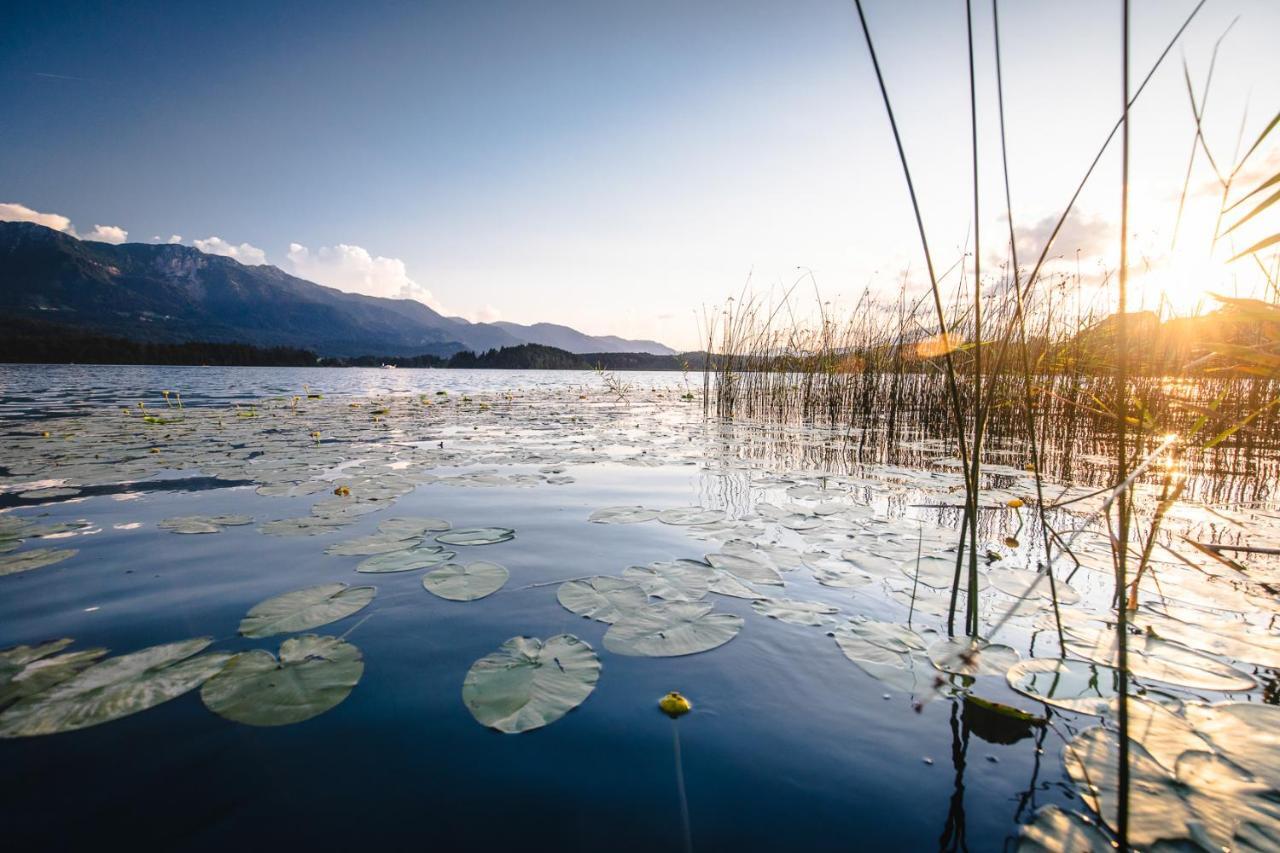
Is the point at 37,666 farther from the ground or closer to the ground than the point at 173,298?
closer to the ground

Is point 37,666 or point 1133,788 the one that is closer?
point 1133,788

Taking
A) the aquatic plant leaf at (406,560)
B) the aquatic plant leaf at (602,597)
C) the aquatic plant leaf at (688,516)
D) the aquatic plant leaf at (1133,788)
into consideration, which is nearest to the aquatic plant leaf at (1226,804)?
the aquatic plant leaf at (1133,788)

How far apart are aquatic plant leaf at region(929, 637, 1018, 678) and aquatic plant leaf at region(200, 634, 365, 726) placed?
1701 mm

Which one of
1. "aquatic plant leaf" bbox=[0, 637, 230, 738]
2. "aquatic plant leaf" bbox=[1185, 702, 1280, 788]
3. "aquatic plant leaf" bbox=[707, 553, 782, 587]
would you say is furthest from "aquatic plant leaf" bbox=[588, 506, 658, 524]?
"aquatic plant leaf" bbox=[1185, 702, 1280, 788]

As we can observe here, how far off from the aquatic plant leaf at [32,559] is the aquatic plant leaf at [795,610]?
2961mm

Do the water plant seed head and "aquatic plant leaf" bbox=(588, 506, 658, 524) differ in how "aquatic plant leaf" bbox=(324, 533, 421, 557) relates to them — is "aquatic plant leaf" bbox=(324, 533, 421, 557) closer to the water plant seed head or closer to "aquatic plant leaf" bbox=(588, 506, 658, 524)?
"aquatic plant leaf" bbox=(588, 506, 658, 524)

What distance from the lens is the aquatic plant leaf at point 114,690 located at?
120cm

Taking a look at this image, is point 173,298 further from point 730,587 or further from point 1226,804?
point 1226,804

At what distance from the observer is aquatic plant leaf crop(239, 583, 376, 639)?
1.64 meters

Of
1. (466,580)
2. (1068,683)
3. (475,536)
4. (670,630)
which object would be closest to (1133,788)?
(1068,683)

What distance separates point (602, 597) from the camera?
6.27 feet

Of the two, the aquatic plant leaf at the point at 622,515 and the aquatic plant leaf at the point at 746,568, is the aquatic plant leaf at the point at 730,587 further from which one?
the aquatic plant leaf at the point at 622,515

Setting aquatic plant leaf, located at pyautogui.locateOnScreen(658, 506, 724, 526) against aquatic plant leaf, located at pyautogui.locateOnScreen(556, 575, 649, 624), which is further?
aquatic plant leaf, located at pyautogui.locateOnScreen(658, 506, 724, 526)

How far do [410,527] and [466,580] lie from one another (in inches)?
33.5
